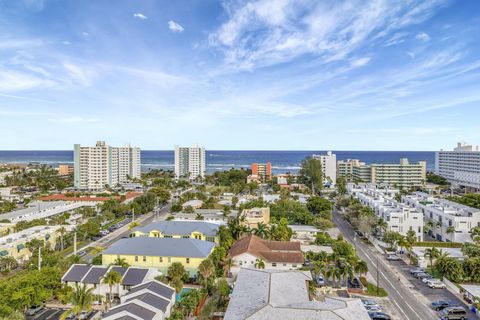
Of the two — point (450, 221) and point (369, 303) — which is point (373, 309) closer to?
point (369, 303)

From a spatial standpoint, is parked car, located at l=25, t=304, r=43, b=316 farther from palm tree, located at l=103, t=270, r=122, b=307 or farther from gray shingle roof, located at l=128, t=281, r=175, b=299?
gray shingle roof, located at l=128, t=281, r=175, b=299

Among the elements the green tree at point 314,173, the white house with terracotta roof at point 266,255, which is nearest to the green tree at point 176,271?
the white house with terracotta roof at point 266,255

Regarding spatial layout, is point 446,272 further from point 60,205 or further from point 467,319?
point 60,205

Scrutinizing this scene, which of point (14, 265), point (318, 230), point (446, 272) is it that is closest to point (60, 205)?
point (14, 265)

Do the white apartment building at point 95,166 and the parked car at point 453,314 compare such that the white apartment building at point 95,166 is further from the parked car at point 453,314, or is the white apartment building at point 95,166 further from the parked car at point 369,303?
the parked car at point 453,314

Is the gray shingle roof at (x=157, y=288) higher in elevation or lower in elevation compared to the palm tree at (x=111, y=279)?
lower

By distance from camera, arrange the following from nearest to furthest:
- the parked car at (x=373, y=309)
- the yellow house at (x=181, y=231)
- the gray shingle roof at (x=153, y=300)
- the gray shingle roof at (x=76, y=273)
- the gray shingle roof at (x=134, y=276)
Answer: the gray shingle roof at (x=153, y=300)
the parked car at (x=373, y=309)
the gray shingle roof at (x=134, y=276)
the gray shingle roof at (x=76, y=273)
the yellow house at (x=181, y=231)
